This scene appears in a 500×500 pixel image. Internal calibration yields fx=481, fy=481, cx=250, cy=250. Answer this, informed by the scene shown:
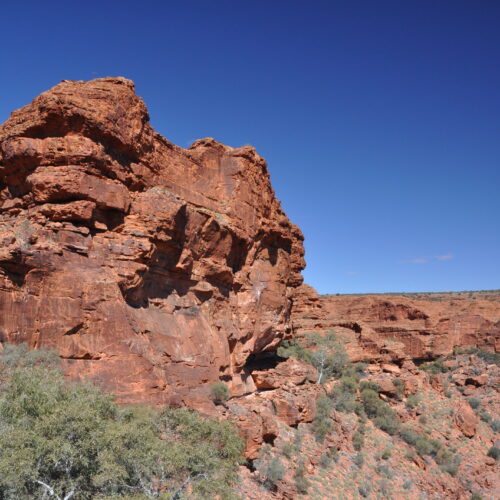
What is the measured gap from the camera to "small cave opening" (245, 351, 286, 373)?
29.3 meters

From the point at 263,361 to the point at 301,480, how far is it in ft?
38.6

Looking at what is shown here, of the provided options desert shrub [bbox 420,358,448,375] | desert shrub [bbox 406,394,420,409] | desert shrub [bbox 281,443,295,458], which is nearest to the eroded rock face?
desert shrub [bbox 281,443,295,458]

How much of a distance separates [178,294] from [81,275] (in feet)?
20.4

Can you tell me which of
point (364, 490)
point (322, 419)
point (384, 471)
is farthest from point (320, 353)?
point (364, 490)

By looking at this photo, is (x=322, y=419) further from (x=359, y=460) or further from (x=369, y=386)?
(x=369, y=386)

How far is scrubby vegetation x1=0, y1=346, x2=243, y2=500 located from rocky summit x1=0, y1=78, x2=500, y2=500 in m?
0.92

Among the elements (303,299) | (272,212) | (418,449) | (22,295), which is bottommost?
(418,449)

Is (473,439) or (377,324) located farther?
(377,324)

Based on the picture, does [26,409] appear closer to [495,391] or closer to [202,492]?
[202,492]

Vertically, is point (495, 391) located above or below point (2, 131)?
below

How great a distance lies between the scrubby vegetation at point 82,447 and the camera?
35.8 feet

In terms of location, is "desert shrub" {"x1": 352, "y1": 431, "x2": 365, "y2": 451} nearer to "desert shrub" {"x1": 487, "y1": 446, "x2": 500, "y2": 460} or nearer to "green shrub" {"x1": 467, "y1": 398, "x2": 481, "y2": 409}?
"desert shrub" {"x1": 487, "y1": 446, "x2": 500, "y2": 460}

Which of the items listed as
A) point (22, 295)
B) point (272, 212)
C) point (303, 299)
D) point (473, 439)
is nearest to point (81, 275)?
point (22, 295)

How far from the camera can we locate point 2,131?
19188mm
